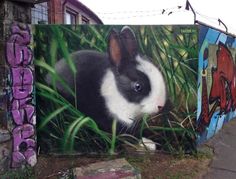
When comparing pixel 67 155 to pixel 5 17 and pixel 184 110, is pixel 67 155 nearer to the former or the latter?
pixel 184 110

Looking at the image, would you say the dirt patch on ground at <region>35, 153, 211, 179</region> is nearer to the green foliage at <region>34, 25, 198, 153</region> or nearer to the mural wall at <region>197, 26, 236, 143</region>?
the green foliage at <region>34, 25, 198, 153</region>

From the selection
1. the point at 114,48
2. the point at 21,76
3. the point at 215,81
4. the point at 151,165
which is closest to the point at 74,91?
the point at 114,48

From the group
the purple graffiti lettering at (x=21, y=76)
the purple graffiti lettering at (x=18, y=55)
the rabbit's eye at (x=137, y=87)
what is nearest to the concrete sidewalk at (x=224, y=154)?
the rabbit's eye at (x=137, y=87)

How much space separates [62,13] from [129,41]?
8.66 metres

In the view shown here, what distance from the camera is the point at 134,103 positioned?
21.5 ft

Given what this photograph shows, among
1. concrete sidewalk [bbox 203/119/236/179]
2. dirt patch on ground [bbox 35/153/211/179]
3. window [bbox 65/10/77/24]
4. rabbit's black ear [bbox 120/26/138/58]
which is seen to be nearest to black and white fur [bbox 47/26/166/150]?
rabbit's black ear [bbox 120/26/138/58]

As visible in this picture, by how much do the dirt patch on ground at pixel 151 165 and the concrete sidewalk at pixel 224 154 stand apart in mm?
153

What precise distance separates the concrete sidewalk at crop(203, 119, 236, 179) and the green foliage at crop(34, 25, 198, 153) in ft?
2.01

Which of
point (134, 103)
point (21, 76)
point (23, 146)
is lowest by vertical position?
point (23, 146)

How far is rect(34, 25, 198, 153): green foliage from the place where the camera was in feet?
21.1

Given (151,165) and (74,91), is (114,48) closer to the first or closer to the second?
(74,91)

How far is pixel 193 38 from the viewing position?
639 centimetres

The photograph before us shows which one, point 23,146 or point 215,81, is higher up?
point 215,81

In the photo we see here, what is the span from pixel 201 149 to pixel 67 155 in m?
2.50
